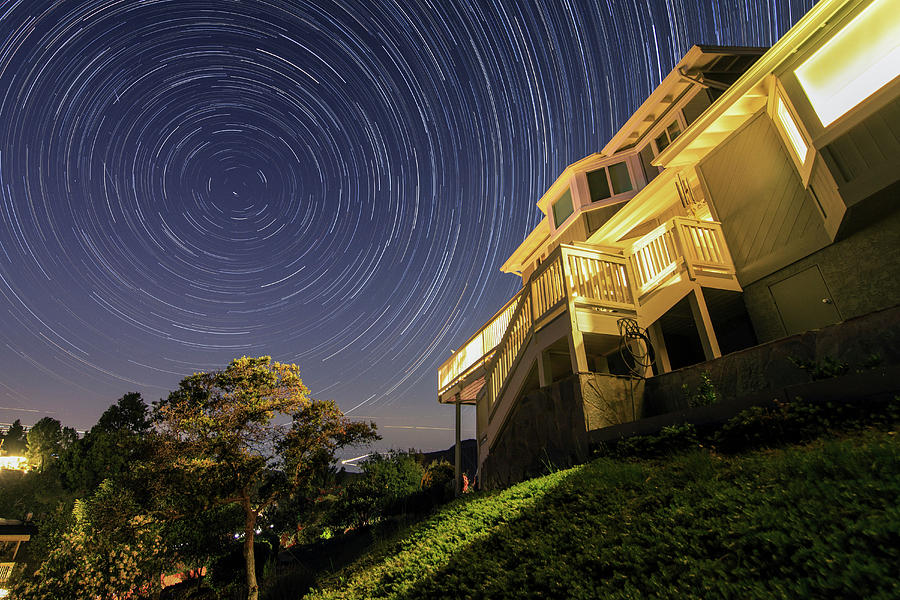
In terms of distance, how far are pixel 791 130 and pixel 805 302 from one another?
2947 millimetres

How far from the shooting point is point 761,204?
7836mm

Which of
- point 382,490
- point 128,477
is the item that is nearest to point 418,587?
point 128,477

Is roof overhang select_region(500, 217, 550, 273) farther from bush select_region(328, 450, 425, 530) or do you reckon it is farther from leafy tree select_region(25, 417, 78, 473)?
leafy tree select_region(25, 417, 78, 473)

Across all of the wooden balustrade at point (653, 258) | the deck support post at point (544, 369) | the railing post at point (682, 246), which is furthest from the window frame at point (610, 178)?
Result: the deck support post at point (544, 369)

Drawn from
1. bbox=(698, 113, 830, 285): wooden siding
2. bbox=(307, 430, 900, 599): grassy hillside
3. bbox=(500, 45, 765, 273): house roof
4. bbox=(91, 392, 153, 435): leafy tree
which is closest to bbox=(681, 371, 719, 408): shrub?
bbox=(307, 430, 900, 599): grassy hillside

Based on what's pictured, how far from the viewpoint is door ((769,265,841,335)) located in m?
6.56

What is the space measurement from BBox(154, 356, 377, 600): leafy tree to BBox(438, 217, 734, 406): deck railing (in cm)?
937

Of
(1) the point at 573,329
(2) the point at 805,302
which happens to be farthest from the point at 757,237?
(1) the point at 573,329

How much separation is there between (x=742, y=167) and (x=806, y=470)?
7.70 meters

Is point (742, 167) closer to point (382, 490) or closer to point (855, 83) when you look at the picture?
point (855, 83)

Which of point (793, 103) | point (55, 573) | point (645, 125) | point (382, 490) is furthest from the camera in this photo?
point (382, 490)

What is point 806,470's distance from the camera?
2.70 m

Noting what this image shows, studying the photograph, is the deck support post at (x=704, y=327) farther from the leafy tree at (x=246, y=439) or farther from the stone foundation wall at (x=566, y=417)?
the leafy tree at (x=246, y=439)

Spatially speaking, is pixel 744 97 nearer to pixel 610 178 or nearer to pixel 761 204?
pixel 761 204
